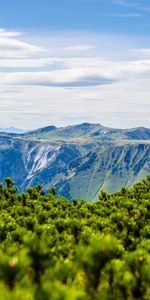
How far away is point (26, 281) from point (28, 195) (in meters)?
34.8

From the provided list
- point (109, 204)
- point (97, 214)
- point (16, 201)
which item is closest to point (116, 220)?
point (97, 214)

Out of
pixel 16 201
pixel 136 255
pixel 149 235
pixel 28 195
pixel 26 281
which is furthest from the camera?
pixel 28 195

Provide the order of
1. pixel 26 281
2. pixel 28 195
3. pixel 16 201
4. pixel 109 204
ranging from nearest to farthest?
pixel 26 281 → pixel 109 204 → pixel 16 201 → pixel 28 195

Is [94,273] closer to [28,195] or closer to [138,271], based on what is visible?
[138,271]

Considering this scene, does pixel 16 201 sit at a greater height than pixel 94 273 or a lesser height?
lesser

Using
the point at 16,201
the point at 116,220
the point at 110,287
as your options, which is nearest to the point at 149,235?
the point at 116,220

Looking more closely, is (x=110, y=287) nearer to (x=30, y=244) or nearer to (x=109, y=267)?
(x=109, y=267)

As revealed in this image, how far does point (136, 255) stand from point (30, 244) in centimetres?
291

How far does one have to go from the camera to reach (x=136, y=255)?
11.5 metres

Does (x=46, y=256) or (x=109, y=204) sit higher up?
(x=46, y=256)

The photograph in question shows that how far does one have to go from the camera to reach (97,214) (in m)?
33.7

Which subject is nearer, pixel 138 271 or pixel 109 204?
pixel 138 271

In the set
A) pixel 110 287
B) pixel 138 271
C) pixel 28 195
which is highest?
pixel 138 271

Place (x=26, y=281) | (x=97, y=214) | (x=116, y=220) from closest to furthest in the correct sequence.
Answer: (x=26, y=281) → (x=116, y=220) → (x=97, y=214)
